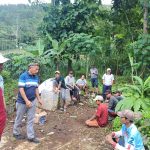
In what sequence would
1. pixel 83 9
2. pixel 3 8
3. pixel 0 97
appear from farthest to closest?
pixel 3 8 → pixel 83 9 → pixel 0 97

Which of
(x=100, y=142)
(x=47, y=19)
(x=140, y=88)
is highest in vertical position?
(x=47, y=19)

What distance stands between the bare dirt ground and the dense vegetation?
16.3 feet

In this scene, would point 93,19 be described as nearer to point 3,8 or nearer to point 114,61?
point 114,61

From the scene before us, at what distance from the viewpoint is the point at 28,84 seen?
8023 mm

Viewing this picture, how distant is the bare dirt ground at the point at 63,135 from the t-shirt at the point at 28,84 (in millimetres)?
1070

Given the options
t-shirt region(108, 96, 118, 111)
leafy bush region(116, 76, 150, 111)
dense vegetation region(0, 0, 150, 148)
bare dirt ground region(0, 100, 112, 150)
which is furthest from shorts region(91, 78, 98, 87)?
t-shirt region(108, 96, 118, 111)

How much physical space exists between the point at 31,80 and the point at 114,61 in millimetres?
13015

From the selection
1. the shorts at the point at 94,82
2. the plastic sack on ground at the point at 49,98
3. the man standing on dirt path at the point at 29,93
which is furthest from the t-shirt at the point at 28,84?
the shorts at the point at 94,82

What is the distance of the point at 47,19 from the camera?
19.4 metres

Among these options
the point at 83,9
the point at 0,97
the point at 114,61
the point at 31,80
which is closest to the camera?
the point at 0,97

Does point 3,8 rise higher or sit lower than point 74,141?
higher

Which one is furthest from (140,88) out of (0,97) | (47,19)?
(47,19)

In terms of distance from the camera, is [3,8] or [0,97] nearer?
[0,97]

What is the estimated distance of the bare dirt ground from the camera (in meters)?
8.28
